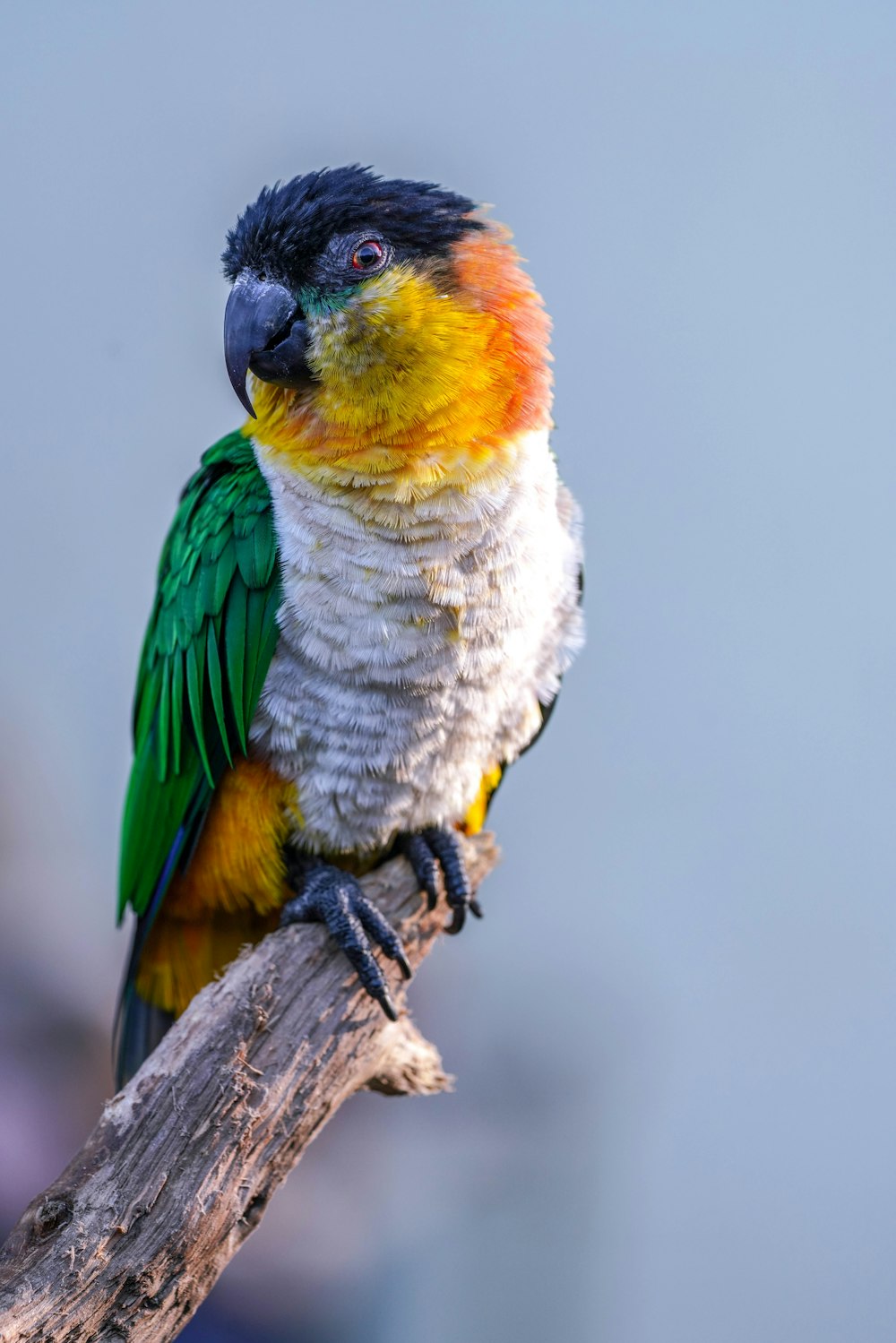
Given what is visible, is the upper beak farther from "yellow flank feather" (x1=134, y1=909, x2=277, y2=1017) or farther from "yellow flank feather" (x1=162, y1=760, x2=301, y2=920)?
"yellow flank feather" (x1=134, y1=909, x2=277, y2=1017)

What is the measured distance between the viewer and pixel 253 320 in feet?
3.67

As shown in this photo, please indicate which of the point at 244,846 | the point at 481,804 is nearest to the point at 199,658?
the point at 244,846

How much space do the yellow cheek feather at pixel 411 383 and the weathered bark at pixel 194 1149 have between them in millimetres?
583

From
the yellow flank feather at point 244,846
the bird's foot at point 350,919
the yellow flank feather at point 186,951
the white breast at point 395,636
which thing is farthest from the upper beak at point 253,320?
the yellow flank feather at point 186,951

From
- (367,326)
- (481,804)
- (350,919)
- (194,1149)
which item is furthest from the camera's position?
(481,804)

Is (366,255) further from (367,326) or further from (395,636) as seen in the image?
(395,636)

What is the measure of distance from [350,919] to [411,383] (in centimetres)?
64

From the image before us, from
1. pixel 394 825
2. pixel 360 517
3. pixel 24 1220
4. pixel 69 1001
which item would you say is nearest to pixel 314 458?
pixel 360 517

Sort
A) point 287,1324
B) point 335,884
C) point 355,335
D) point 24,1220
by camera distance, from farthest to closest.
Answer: point 287,1324
point 335,884
point 355,335
point 24,1220

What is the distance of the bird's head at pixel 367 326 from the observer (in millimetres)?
1111

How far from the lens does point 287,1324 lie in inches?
76.4

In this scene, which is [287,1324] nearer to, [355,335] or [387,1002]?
[387,1002]

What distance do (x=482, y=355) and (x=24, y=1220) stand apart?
0.99 metres

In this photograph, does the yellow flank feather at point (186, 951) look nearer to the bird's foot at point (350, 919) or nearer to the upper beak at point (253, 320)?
the bird's foot at point (350, 919)
